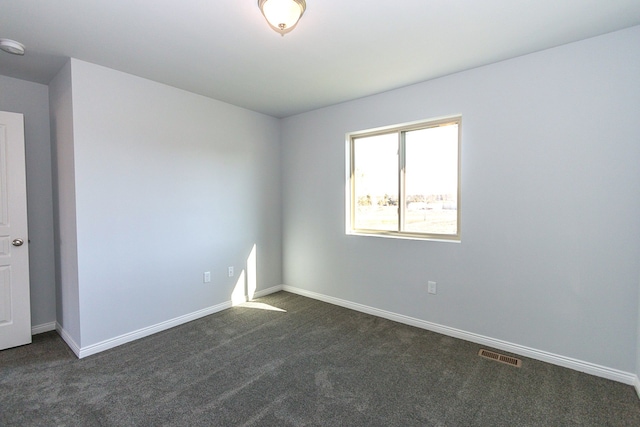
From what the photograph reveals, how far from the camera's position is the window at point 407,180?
10.0 ft

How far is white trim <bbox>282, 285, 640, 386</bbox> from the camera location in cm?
222

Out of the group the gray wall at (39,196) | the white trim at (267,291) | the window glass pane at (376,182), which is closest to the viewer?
the gray wall at (39,196)

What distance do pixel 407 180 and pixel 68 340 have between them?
3.76 meters

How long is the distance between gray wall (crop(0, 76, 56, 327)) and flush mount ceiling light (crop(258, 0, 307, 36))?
2.79m

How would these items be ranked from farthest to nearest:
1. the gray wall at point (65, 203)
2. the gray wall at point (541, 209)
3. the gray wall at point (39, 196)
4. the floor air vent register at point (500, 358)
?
the gray wall at point (39, 196) → the gray wall at point (65, 203) → the floor air vent register at point (500, 358) → the gray wall at point (541, 209)

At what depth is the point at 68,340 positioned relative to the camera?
283 centimetres

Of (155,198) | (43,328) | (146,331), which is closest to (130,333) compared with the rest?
(146,331)

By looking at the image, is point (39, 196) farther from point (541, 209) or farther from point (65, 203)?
point (541, 209)

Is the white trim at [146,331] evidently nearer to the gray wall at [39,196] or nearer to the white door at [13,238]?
the white door at [13,238]

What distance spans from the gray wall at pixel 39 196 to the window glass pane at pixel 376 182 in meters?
3.35

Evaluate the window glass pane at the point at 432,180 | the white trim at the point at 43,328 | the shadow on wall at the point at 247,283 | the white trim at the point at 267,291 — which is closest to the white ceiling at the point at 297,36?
the window glass pane at the point at 432,180

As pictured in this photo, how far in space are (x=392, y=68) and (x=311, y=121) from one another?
1535 millimetres

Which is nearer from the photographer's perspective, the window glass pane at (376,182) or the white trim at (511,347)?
the white trim at (511,347)

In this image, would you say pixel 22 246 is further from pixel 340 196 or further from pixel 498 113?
pixel 498 113
